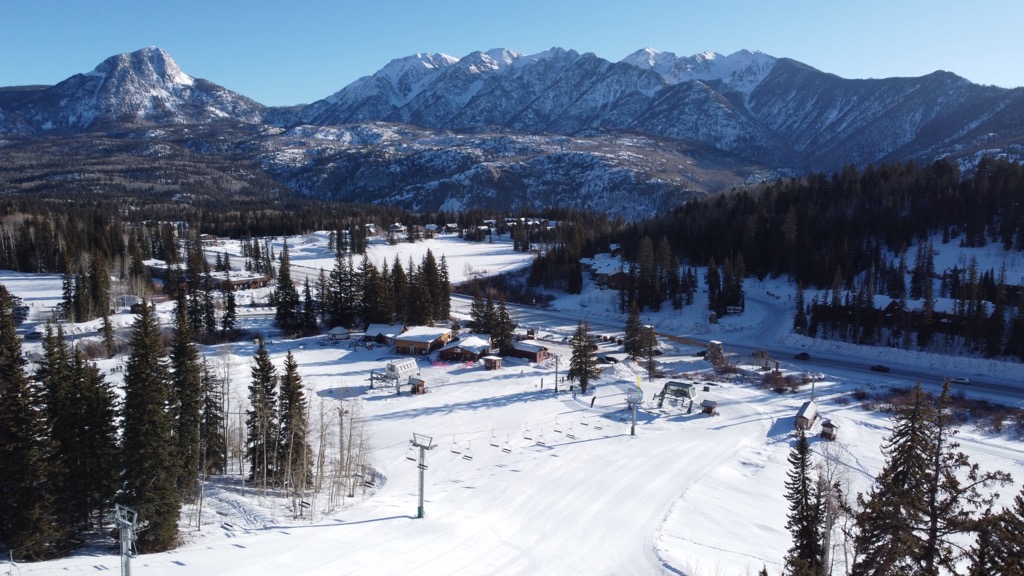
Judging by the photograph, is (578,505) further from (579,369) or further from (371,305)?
(371,305)

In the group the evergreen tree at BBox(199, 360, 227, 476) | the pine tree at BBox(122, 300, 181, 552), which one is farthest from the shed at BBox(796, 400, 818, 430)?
the pine tree at BBox(122, 300, 181, 552)

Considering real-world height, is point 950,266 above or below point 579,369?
above

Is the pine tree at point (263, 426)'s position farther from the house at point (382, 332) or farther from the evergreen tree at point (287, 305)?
the evergreen tree at point (287, 305)

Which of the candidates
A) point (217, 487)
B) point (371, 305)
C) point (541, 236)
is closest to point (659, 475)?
point (217, 487)

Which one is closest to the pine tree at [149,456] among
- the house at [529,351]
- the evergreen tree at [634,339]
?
the house at [529,351]

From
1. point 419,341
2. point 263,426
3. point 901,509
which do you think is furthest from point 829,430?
point 419,341
